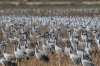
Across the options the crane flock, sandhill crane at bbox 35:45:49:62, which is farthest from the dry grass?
sandhill crane at bbox 35:45:49:62

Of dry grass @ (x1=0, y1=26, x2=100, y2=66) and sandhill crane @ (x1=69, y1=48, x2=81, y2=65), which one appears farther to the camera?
dry grass @ (x1=0, y1=26, x2=100, y2=66)

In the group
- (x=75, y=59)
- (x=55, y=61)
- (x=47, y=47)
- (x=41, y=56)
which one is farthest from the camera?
(x=47, y=47)

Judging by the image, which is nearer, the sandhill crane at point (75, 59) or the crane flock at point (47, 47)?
the sandhill crane at point (75, 59)

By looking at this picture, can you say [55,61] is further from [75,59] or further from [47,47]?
[47,47]

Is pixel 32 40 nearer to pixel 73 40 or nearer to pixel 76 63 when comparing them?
pixel 73 40

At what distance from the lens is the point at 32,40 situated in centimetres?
2120

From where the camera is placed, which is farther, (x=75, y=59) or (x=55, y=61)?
(x=55, y=61)

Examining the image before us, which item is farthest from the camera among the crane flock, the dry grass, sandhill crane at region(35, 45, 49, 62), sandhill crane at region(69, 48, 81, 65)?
the dry grass

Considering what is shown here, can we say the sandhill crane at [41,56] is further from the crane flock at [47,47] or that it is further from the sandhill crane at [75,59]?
the sandhill crane at [75,59]

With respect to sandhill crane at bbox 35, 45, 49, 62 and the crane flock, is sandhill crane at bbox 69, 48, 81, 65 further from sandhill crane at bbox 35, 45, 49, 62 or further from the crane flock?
sandhill crane at bbox 35, 45, 49, 62

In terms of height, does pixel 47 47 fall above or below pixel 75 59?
below

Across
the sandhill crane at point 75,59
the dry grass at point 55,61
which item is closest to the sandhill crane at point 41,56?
the dry grass at point 55,61

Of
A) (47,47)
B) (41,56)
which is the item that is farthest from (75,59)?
(47,47)

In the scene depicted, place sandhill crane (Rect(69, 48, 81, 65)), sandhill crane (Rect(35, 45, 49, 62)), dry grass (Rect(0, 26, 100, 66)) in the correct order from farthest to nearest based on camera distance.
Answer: dry grass (Rect(0, 26, 100, 66))
sandhill crane (Rect(35, 45, 49, 62))
sandhill crane (Rect(69, 48, 81, 65))
